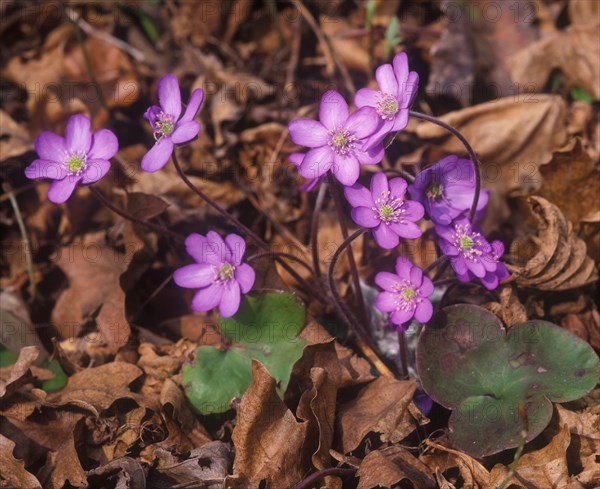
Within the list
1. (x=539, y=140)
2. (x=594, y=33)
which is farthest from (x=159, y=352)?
(x=594, y=33)

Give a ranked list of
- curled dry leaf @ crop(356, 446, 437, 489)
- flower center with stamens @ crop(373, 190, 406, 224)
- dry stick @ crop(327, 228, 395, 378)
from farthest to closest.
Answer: dry stick @ crop(327, 228, 395, 378), flower center with stamens @ crop(373, 190, 406, 224), curled dry leaf @ crop(356, 446, 437, 489)

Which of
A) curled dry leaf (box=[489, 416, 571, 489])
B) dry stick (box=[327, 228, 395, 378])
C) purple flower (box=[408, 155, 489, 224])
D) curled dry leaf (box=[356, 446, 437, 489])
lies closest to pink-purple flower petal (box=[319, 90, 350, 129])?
purple flower (box=[408, 155, 489, 224])

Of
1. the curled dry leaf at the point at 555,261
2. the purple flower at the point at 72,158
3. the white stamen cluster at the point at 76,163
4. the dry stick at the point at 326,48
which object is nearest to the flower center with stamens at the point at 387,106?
the curled dry leaf at the point at 555,261

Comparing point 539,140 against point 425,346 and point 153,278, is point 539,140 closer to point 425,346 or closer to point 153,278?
point 425,346

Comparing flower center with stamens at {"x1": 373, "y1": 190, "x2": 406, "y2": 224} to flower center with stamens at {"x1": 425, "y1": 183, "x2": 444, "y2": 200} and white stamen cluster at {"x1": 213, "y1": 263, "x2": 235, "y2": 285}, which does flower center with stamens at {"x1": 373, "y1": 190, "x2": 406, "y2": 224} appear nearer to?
flower center with stamens at {"x1": 425, "y1": 183, "x2": 444, "y2": 200}

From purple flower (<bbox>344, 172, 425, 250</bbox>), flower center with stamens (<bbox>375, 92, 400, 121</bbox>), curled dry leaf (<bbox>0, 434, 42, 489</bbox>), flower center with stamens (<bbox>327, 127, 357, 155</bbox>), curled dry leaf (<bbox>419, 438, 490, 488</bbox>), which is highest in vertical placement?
flower center with stamens (<bbox>375, 92, 400, 121</bbox>)

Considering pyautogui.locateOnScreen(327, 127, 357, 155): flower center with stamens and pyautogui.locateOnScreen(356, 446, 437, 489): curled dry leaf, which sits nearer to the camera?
pyautogui.locateOnScreen(356, 446, 437, 489): curled dry leaf
